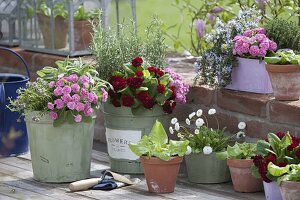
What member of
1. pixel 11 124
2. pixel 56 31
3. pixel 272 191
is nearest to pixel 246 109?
pixel 272 191

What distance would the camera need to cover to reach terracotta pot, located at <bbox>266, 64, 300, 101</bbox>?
16.1ft

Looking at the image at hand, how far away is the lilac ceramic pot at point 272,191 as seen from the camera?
179 inches

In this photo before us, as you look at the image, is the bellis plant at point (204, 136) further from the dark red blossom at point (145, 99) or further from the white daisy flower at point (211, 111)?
the dark red blossom at point (145, 99)

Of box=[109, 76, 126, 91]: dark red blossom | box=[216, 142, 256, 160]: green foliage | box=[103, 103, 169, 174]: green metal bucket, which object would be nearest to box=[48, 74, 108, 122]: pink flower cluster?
box=[109, 76, 126, 91]: dark red blossom

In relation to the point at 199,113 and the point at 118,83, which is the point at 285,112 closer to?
the point at 199,113

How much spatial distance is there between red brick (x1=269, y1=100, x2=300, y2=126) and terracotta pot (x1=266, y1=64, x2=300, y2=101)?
0.04 meters

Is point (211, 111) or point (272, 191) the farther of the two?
point (211, 111)

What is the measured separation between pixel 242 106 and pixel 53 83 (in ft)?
3.45

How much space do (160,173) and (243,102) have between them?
67 cm

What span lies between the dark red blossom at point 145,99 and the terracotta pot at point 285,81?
2.19 ft

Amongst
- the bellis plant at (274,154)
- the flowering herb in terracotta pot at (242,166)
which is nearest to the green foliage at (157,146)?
the flowering herb in terracotta pot at (242,166)

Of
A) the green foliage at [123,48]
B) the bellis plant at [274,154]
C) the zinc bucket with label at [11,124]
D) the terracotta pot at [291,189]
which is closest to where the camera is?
the terracotta pot at [291,189]

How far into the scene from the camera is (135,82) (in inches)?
201

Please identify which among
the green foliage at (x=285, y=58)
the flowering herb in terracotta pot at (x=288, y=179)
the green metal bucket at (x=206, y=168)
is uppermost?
the green foliage at (x=285, y=58)
